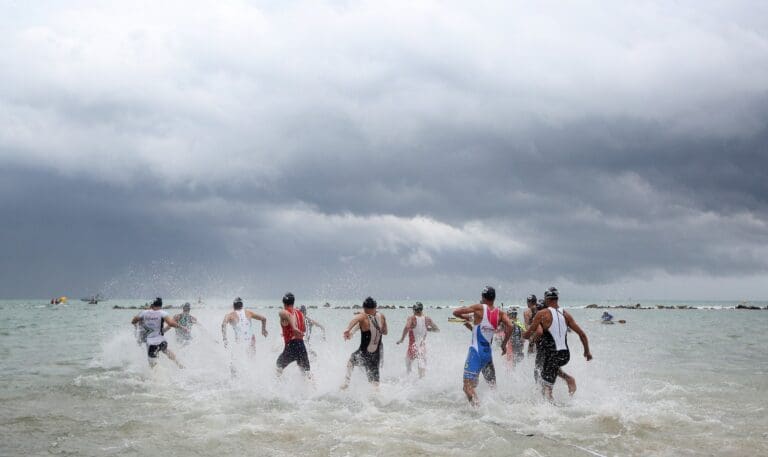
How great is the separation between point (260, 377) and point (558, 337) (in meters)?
7.73

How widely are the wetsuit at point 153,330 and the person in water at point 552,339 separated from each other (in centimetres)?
986

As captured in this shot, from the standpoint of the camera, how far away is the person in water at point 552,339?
10.4 m

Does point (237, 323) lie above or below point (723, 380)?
above

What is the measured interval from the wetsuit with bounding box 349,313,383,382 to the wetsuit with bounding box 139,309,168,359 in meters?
6.09

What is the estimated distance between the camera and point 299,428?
902 centimetres

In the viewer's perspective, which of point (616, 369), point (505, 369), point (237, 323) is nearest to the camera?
point (505, 369)

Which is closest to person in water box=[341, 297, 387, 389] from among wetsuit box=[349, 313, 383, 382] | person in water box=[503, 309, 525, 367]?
wetsuit box=[349, 313, 383, 382]

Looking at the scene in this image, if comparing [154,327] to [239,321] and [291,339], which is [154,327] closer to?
[239,321]

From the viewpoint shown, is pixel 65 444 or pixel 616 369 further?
pixel 616 369

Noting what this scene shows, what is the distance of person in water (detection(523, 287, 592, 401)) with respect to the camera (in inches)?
408

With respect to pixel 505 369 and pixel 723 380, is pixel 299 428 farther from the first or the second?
pixel 723 380

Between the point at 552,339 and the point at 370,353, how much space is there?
153 inches

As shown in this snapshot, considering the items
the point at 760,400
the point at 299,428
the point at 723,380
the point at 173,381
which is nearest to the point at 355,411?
the point at 299,428

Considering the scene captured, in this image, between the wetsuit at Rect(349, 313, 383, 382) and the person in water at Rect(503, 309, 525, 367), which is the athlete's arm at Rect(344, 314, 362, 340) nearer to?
the wetsuit at Rect(349, 313, 383, 382)
